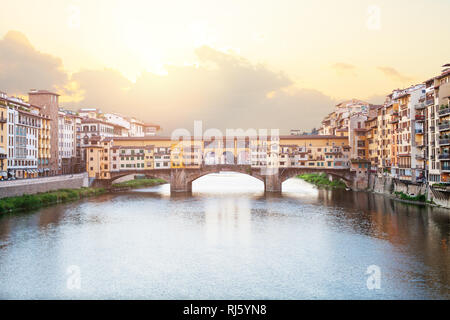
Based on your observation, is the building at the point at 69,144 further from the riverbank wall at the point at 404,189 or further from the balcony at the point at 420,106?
the balcony at the point at 420,106

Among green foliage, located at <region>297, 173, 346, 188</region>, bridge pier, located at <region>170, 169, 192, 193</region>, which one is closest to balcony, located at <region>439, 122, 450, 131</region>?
green foliage, located at <region>297, 173, 346, 188</region>

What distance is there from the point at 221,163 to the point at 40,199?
2622cm

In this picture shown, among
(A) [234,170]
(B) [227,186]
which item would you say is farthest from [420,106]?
(B) [227,186]

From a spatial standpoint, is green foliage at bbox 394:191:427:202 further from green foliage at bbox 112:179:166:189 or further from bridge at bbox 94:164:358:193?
green foliage at bbox 112:179:166:189

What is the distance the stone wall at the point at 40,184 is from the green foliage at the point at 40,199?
2.16ft

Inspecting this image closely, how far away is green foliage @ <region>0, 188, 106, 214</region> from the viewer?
3506 cm

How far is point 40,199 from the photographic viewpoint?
39.6 m

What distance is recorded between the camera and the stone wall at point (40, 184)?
Result: 3656cm

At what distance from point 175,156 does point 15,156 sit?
19.8 metres

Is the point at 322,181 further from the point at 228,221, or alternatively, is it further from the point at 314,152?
the point at 228,221

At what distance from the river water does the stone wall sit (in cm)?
337

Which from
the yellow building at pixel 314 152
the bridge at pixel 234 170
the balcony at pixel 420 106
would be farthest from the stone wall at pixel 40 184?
the balcony at pixel 420 106
